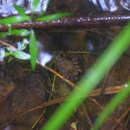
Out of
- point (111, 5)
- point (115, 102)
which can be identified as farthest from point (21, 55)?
point (115, 102)

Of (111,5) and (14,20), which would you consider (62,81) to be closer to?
(14,20)

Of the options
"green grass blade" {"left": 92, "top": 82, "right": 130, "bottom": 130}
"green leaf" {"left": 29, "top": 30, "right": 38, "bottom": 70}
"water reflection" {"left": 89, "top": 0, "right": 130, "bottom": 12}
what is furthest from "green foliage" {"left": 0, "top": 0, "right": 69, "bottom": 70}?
"green grass blade" {"left": 92, "top": 82, "right": 130, "bottom": 130}

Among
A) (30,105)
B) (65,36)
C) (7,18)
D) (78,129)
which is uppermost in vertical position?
(7,18)

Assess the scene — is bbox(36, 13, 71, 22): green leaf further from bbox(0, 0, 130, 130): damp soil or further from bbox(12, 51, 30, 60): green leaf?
bbox(12, 51, 30, 60): green leaf

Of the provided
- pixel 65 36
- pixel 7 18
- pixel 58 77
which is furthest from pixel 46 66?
pixel 7 18

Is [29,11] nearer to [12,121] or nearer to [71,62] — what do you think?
[71,62]
